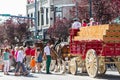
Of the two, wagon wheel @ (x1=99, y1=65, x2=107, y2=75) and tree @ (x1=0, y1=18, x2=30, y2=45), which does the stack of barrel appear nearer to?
wagon wheel @ (x1=99, y1=65, x2=107, y2=75)

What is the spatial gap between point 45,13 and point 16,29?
1013cm

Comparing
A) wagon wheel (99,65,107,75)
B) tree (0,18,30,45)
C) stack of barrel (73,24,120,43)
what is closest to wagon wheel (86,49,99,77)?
stack of barrel (73,24,120,43)

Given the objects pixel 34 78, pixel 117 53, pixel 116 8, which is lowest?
pixel 34 78

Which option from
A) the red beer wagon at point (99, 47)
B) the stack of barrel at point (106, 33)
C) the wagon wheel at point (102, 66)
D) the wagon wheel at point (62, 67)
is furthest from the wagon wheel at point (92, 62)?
the wagon wheel at point (62, 67)

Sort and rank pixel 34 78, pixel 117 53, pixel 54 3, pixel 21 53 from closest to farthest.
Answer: pixel 117 53
pixel 34 78
pixel 21 53
pixel 54 3

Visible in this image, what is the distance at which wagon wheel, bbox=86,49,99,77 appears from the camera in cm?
1936

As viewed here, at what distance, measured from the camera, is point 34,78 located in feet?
69.3

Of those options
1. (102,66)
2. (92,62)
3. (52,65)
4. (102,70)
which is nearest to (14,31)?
(52,65)

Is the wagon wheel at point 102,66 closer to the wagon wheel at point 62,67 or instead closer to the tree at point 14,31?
the wagon wheel at point 62,67

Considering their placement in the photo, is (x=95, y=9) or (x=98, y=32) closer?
(x=98, y=32)

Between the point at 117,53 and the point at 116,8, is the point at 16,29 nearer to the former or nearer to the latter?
the point at 116,8

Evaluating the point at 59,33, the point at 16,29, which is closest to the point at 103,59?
the point at 59,33

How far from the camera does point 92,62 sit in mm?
19672

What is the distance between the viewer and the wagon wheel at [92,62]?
1936 centimetres
